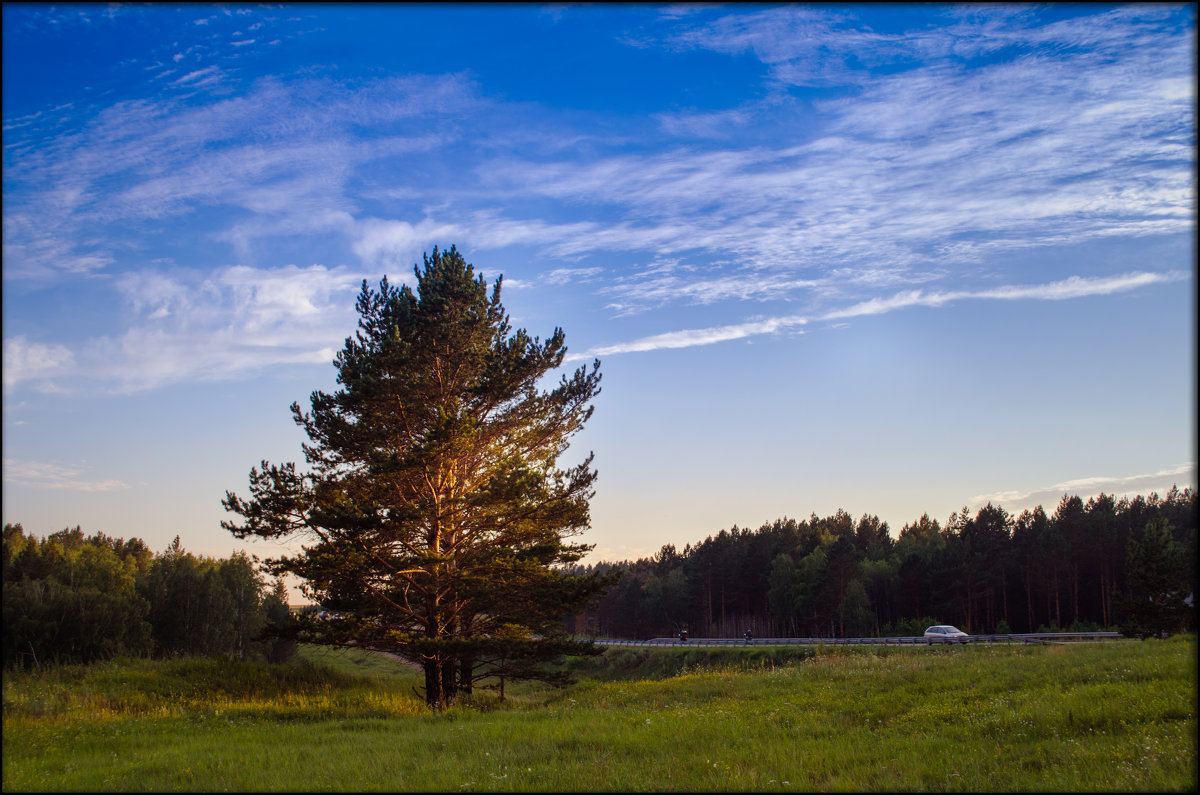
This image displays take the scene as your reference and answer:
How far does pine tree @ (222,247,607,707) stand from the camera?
19188 millimetres

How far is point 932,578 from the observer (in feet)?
236

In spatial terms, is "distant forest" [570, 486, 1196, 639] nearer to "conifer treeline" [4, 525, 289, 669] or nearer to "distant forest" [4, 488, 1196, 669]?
"distant forest" [4, 488, 1196, 669]

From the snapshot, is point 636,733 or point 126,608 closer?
point 636,733

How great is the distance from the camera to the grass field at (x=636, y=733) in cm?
858

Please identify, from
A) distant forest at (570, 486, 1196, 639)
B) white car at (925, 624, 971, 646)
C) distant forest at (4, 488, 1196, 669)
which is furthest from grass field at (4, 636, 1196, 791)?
distant forest at (570, 486, 1196, 639)

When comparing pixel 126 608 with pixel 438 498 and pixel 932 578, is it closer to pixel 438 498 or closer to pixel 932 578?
pixel 438 498

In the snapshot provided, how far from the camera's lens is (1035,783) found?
7.88m

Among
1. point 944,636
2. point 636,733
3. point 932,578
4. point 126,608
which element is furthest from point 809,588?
point 636,733

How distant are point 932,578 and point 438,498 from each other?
66707mm

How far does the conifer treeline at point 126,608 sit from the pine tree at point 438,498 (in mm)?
3698

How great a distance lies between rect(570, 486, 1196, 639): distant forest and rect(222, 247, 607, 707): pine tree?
33.1m

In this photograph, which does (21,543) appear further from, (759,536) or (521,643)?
(521,643)

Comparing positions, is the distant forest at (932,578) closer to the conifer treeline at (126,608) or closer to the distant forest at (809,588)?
the distant forest at (809,588)

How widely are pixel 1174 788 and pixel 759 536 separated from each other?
300 feet
